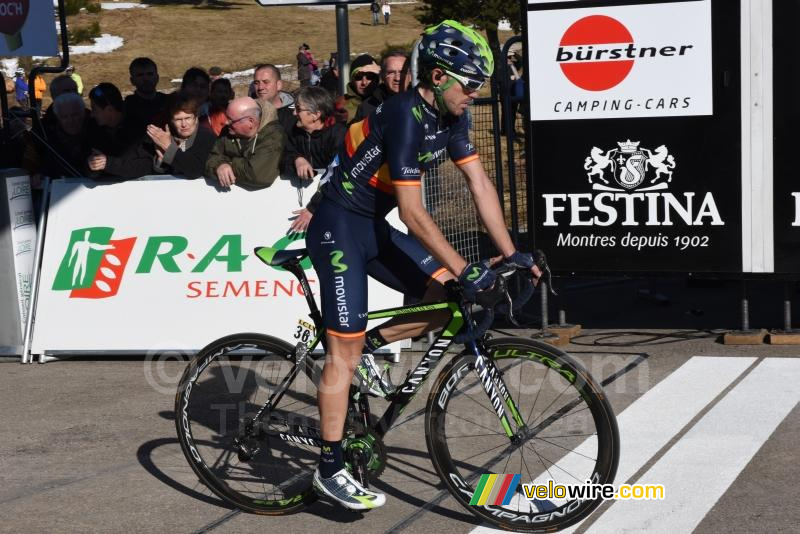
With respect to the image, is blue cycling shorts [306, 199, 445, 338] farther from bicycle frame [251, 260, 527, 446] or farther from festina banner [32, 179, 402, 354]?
festina banner [32, 179, 402, 354]

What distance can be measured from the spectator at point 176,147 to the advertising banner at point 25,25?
7.76 ft

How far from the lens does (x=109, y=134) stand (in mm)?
9719

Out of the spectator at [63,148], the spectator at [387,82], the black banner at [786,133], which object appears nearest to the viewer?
the black banner at [786,133]

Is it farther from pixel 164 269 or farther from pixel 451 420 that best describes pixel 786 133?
pixel 164 269

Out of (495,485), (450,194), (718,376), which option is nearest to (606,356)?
(718,376)

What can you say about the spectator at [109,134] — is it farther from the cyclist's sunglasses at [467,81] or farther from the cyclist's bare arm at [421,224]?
the cyclist's sunglasses at [467,81]

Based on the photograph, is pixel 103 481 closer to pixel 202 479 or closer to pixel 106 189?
pixel 202 479

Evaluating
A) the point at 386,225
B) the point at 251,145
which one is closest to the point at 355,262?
the point at 386,225

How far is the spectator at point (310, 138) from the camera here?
8.52 metres

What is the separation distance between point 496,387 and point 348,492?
83 centimetres

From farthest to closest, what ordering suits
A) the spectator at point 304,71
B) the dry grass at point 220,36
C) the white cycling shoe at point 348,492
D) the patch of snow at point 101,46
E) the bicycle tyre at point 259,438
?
1. the patch of snow at point 101,46
2. the dry grass at point 220,36
3. the spectator at point 304,71
4. the bicycle tyre at point 259,438
5. the white cycling shoe at point 348,492

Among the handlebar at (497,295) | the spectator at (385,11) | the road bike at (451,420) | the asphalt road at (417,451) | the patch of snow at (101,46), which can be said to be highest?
the spectator at (385,11)

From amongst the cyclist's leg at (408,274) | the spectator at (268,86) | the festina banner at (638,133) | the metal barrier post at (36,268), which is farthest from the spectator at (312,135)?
the cyclist's leg at (408,274)

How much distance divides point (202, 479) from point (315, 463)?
28.7 inches
